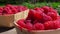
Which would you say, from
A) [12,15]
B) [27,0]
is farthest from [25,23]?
[27,0]

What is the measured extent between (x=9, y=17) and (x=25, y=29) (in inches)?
21.6

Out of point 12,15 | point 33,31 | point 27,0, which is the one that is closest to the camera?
point 33,31

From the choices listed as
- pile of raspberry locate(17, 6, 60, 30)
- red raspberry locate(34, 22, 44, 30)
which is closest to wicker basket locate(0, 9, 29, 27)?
pile of raspberry locate(17, 6, 60, 30)

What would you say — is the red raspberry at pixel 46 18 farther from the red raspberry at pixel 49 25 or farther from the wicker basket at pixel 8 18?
the wicker basket at pixel 8 18

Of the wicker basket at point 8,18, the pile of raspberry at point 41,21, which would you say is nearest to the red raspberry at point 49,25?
the pile of raspberry at point 41,21

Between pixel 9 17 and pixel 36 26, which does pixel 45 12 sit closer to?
pixel 36 26

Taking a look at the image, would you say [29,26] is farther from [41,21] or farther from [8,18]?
[8,18]

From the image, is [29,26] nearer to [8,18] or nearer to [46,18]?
[46,18]

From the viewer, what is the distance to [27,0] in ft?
19.6

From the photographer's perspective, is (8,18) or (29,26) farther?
(8,18)

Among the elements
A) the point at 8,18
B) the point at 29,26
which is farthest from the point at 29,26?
the point at 8,18

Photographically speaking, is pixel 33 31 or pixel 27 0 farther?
pixel 27 0

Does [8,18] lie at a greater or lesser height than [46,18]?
lesser

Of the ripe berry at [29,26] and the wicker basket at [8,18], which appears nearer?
the ripe berry at [29,26]
